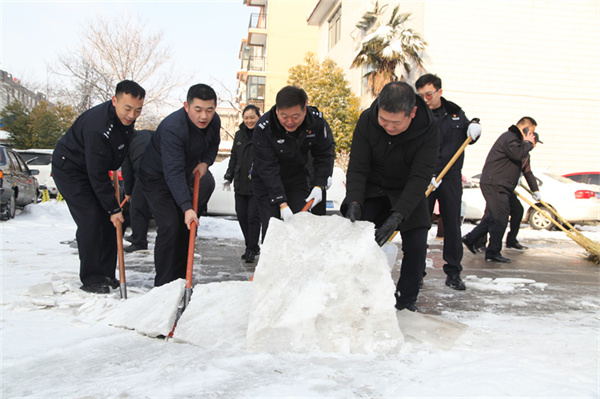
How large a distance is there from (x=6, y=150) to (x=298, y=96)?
8569 mm

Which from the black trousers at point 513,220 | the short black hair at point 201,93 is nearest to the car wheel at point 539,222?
the black trousers at point 513,220

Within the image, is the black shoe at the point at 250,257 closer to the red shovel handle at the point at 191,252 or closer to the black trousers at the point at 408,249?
the red shovel handle at the point at 191,252

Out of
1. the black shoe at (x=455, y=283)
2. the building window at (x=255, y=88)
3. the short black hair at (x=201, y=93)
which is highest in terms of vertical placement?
the building window at (x=255, y=88)

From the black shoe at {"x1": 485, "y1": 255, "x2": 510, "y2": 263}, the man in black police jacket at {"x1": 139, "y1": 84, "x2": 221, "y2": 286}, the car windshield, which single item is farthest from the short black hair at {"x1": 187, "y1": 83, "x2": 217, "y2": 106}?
the car windshield

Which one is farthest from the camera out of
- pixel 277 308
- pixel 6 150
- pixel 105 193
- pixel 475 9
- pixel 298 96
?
pixel 475 9

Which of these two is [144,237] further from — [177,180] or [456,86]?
[456,86]

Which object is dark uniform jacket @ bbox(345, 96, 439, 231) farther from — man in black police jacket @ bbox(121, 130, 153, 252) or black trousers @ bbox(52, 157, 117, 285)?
man in black police jacket @ bbox(121, 130, 153, 252)

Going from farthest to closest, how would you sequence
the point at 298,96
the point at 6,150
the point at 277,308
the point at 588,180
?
the point at 588,180, the point at 6,150, the point at 298,96, the point at 277,308

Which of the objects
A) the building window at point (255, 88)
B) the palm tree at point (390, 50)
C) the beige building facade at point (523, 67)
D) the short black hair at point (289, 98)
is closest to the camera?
the short black hair at point (289, 98)

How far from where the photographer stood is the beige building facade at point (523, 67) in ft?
53.0

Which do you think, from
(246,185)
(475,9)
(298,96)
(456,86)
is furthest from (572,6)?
(298,96)

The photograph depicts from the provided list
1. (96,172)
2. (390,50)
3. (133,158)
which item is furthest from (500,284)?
(390,50)

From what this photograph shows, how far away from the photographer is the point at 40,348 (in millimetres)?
2529

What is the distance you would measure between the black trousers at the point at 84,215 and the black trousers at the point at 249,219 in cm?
209
